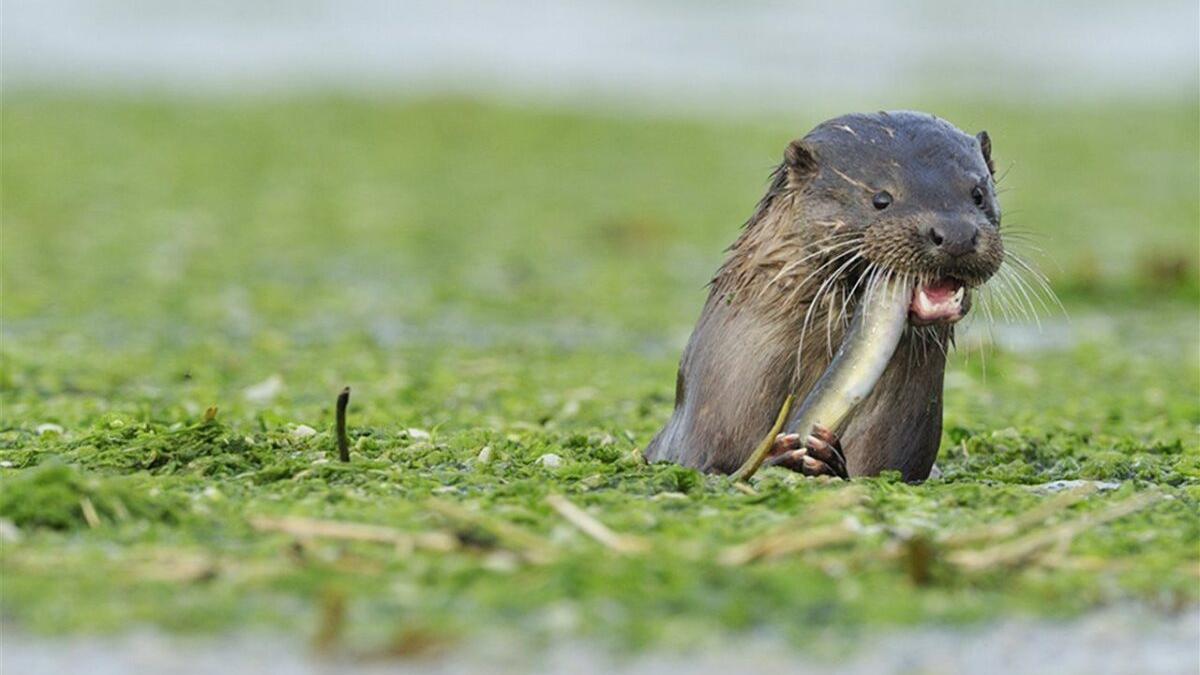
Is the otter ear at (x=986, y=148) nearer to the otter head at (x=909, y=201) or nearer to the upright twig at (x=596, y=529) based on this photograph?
the otter head at (x=909, y=201)

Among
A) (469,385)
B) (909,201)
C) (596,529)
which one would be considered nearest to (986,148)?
(909,201)

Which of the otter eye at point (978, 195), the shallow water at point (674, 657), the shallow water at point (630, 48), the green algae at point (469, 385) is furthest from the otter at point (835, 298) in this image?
the shallow water at point (630, 48)

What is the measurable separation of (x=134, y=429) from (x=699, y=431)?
1649 mm

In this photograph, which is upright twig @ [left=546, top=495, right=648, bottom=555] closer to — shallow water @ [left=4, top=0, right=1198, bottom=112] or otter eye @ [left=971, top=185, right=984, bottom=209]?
otter eye @ [left=971, top=185, right=984, bottom=209]

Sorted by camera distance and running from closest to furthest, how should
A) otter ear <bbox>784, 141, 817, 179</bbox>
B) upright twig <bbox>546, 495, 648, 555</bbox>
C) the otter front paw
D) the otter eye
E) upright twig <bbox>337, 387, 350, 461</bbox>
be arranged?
upright twig <bbox>546, 495, 648, 555</bbox>
upright twig <bbox>337, 387, 350, 461</bbox>
the otter front paw
the otter eye
otter ear <bbox>784, 141, 817, 179</bbox>

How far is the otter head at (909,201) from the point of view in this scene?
5.37m

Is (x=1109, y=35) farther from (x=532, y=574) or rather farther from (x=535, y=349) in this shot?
(x=532, y=574)

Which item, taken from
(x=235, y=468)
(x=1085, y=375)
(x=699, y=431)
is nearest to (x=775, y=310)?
(x=699, y=431)

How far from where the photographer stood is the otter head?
17.6 feet

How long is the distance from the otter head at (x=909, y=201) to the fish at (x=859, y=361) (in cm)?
6

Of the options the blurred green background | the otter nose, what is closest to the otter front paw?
the blurred green background

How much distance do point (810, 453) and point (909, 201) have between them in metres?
0.70

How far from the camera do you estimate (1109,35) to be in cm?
2667

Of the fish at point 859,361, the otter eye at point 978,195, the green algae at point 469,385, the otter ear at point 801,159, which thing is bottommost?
the green algae at point 469,385
